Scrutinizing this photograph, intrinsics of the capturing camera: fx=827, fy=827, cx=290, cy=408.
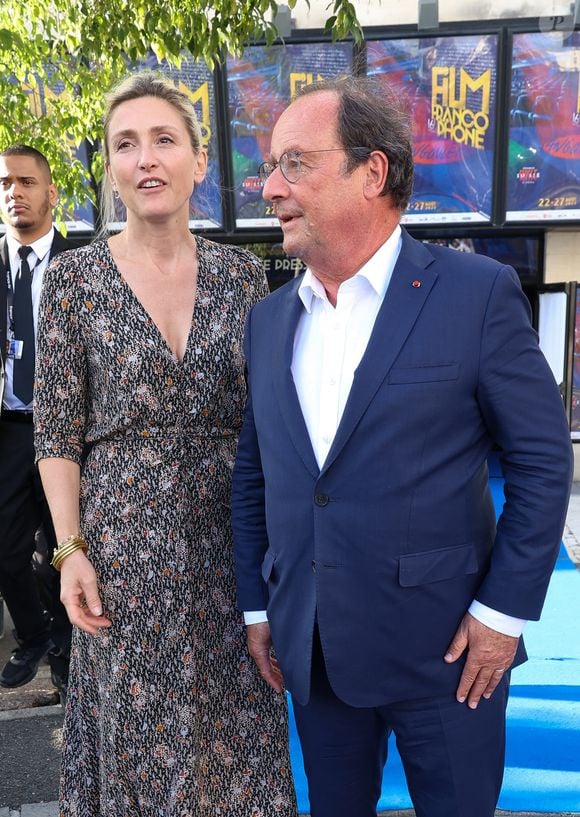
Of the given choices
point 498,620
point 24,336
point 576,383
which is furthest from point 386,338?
point 576,383

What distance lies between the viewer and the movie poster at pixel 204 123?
299 inches

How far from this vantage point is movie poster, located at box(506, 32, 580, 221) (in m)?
7.64

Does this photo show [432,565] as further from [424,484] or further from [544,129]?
[544,129]

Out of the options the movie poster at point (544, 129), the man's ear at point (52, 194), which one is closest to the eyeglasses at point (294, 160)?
the man's ear at point (52, 194)

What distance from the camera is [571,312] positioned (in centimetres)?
848

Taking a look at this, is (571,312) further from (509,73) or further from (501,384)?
(501,384)

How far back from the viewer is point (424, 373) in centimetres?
172

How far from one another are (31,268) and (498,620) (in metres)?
2.81

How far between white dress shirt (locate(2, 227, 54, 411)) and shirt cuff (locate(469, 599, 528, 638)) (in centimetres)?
257

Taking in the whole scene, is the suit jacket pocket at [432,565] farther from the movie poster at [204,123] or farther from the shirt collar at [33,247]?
the movie poster at [204,123]

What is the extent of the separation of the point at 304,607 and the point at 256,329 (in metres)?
0.70

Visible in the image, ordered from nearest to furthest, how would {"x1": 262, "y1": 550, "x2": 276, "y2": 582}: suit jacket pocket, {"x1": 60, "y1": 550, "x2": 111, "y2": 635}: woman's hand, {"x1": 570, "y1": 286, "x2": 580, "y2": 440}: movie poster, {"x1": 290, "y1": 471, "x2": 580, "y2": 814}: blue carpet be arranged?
{"x1": 262, "y1": 550, "x2": 276, "y2": 582}: suit jacket pocket, {"x1": 60, "y1": 550, "x2": 111, "y2": 635}: woman's hand, {"x1": 290, "y1": 471, "x2": 580, "y2": 814}: blue carpet, {"x1": 570, "y1": 286, "x2": 580, "y2": 440}: movie poster

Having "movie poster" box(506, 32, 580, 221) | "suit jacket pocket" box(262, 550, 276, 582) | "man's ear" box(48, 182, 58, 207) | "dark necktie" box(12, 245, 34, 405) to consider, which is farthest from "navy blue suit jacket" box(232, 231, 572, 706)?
"movie poster" box(506, 32, 580, 221)

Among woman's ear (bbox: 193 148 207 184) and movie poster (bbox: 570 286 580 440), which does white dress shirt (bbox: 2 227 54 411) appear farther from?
movie poster (bbox: 570 286 580 440)
